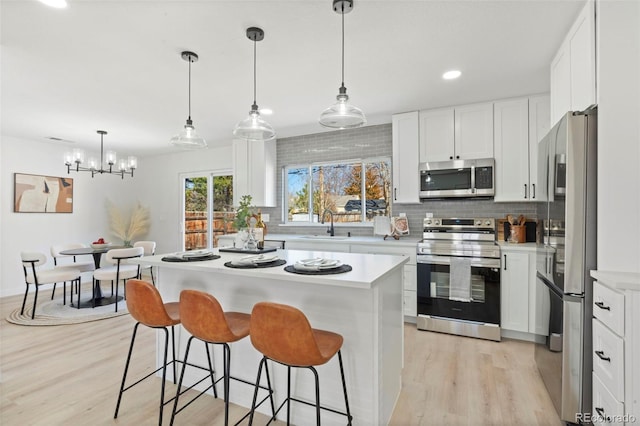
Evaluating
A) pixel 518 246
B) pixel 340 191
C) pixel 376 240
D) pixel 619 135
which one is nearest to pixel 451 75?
pixel 619 135

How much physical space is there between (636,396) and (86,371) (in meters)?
3.61

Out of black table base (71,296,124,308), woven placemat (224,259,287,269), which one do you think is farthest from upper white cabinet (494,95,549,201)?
black table base (71,296,124,308)

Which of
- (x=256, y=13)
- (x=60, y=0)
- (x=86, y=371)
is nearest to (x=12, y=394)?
(x=86, y=371)

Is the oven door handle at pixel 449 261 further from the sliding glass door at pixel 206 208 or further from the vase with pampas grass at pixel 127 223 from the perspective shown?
the vase with pampas grass at pixel 127 223

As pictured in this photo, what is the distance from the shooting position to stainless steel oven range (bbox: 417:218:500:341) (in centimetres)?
328

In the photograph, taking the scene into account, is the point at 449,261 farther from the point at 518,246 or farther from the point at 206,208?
the point at 206,208

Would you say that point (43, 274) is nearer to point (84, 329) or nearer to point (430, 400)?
point (84, 329)

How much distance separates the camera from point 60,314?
404cm

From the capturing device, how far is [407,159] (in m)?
3.93

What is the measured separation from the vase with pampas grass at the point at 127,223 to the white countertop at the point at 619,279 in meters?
7.00

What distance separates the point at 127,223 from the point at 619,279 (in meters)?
7.38

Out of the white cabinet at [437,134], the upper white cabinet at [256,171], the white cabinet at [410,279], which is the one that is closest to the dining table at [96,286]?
the upper white cabinet at [256,171]

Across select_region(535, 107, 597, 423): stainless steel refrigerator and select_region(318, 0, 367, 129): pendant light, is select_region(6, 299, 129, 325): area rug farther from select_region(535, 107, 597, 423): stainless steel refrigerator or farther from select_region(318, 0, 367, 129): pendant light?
select_region(535, 107, 597, 423): stainless steel refrigerator

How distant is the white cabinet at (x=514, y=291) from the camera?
3191mm
